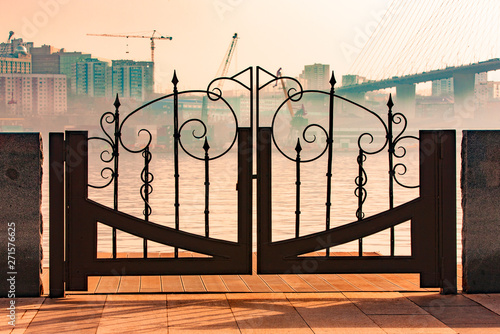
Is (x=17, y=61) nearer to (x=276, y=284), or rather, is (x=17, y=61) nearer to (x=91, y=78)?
(x=91, y=78)

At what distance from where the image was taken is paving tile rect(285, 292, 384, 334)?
3.40 m

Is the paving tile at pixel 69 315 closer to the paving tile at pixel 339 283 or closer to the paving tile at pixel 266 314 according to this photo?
the paving tile at pixel 266 314

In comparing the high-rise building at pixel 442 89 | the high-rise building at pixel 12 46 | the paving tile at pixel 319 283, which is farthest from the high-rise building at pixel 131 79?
the paving tile at pixel 319 283

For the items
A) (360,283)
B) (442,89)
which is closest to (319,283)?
(360,283)

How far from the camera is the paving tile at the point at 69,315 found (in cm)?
335

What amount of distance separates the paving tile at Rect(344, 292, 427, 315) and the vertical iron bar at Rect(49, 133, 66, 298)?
1.78 m

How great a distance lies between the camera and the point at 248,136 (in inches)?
161

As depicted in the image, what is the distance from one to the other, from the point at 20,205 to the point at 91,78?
88.7 meters

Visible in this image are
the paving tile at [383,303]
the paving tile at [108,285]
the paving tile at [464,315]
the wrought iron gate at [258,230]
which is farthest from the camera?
the paving tile at [108,285]

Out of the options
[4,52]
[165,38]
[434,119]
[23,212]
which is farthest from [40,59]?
[23,212]

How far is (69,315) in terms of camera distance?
11.8 ft

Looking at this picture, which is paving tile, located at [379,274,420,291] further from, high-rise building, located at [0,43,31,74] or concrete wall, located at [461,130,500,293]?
high-rise building, located at [0,43,31,74]

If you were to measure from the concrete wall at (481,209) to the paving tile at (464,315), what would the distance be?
36 centimetres

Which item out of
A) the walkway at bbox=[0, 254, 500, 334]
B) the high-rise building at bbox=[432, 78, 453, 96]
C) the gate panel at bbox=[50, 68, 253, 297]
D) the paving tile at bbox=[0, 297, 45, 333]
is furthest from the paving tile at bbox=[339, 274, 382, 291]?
the high-rise building at bbox=[432, 78, 453, 96]
